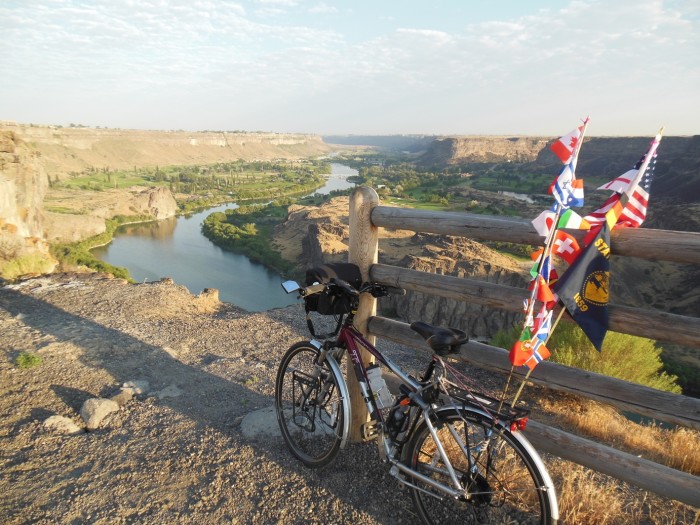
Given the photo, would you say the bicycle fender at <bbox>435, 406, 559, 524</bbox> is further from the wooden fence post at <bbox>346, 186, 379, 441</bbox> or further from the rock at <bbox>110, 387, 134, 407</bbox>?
the rock at <bbox>110, 387, 134, 407</bbox>

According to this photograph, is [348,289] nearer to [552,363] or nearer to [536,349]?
[536,349]

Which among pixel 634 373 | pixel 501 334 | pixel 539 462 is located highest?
pixel 539 462

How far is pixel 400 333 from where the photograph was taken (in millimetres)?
3541

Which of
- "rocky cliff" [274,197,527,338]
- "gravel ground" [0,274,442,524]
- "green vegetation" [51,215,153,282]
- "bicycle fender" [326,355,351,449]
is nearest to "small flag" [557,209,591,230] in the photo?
"bicycle fender" [326,355,351,449]

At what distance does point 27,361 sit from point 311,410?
14.2ft

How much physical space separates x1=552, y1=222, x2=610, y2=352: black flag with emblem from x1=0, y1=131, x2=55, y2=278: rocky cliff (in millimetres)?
19079

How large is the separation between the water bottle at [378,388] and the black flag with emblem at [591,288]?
1.40m

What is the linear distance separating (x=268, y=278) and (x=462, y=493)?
4645 centimetres

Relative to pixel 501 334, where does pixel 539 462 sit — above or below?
above

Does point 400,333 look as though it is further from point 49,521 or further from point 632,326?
point 49,521

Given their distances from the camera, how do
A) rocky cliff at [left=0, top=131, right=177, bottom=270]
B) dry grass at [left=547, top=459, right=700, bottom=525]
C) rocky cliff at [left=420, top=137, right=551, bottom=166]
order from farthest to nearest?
rocky cliff at [left=420, top=137, right=551, bottom=166]
rocky cliff at [left=0, top=131, right=177, bottom=270]
dry grass at [left=547, top=459, right=700, bottom=525]

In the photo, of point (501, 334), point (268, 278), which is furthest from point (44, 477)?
point (268, 278)

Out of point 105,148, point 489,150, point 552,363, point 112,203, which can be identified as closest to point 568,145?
point 552,363

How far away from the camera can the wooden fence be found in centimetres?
240
